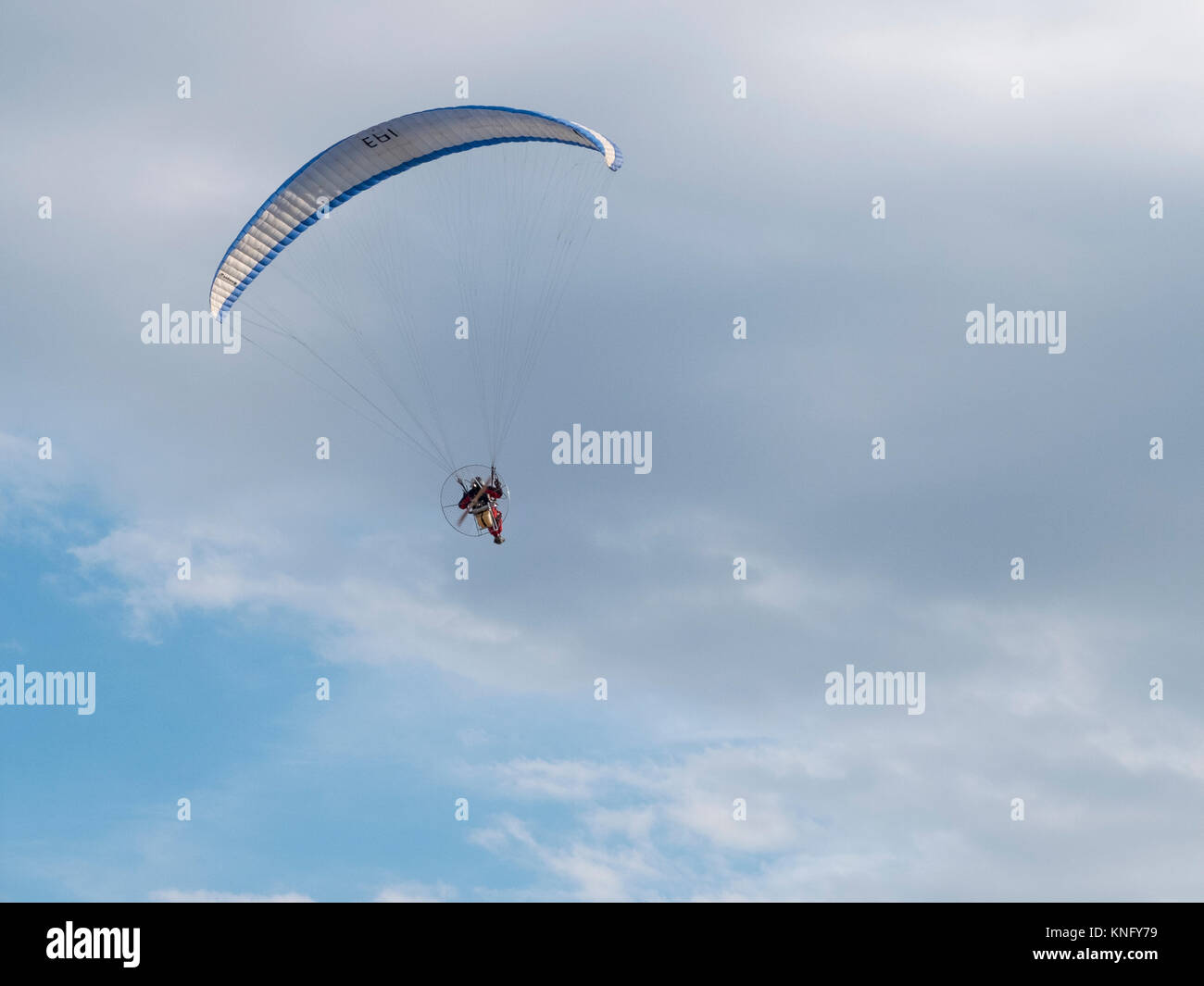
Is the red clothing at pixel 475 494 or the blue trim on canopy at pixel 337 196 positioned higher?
the blue trim on canopy at pixel 337 196

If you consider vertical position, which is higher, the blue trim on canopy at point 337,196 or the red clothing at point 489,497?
the blue trim on canopy at point 337,196

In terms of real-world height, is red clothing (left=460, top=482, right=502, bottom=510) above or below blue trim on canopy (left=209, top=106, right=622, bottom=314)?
below

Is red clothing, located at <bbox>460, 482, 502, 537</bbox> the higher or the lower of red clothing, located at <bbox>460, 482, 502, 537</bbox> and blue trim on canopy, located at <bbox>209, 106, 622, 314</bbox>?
the lower

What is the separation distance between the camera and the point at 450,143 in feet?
202
